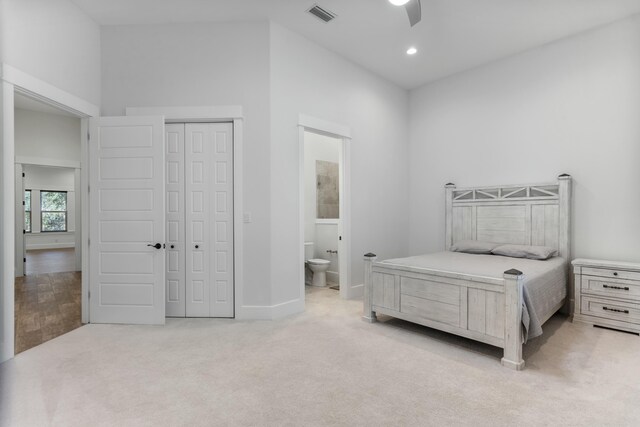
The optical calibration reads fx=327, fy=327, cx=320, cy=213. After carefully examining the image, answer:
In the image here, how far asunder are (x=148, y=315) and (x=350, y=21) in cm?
376

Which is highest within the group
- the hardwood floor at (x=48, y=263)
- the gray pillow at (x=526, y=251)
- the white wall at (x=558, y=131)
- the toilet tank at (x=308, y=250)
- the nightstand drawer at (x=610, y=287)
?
the white wall at (x=558, y=131)

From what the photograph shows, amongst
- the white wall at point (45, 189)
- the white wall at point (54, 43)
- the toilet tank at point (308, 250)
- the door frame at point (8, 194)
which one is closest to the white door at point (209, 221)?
the white wall at point (54, 43)

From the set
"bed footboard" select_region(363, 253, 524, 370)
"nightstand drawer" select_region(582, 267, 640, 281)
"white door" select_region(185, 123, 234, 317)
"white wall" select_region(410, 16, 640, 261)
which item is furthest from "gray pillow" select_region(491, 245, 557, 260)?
"white door" select_region(185, 123, 234, 317)

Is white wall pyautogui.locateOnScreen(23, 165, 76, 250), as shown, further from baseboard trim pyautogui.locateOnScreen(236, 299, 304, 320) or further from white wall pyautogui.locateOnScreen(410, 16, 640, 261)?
white wall pyautogui.locateOnScreen(410, 16, 640, 261)

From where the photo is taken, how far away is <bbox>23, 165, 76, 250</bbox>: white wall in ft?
32.7

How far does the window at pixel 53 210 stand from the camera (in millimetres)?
10281

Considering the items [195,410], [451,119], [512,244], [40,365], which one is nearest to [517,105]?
[451,119]

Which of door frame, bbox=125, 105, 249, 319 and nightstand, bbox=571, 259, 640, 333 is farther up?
door frame, bbox=125, 105, 249, 319

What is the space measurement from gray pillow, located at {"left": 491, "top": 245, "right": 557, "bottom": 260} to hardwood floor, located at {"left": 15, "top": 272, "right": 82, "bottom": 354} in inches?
185

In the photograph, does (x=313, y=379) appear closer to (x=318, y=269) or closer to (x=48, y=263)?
(x=318, y=269)

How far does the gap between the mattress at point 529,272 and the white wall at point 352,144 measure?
3.86 feet

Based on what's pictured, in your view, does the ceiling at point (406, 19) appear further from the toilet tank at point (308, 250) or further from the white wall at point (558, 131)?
the toilet tank at point (308, 250)

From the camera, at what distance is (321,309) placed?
12.8ft

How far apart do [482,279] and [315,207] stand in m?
3.37
